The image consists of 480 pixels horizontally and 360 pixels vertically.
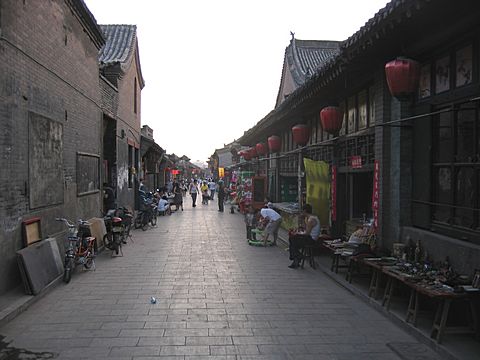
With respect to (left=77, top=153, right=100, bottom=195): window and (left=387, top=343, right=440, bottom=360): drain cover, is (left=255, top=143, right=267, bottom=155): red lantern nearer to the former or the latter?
(left=77, top=153, right=100, bottom=195): window

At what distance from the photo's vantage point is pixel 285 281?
850 centimetres

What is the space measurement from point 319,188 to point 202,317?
5.48m

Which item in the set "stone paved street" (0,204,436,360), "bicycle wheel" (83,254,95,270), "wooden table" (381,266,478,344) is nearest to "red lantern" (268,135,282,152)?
"stone paved street" (0,204,436,360)

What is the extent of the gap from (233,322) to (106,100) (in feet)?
33.2

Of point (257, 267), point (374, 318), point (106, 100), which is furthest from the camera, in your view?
point (106, 100)

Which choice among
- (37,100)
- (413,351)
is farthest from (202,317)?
(37,100)

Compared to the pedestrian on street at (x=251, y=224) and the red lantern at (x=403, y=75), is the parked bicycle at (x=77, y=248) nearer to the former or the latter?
the pedestrian on street at (x=251, y=224)

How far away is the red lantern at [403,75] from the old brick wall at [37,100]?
517 cm

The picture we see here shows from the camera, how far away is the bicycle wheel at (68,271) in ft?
27.0

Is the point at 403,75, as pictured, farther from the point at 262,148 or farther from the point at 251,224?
the point at 262,148

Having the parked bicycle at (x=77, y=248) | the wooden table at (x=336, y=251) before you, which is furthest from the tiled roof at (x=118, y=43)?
the wooden table at (x=336, y=251)

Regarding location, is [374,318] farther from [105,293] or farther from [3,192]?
[3,192]

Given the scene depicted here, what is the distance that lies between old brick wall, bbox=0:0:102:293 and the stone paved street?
1230 mm

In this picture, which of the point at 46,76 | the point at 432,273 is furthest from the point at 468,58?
the point at 46,76
